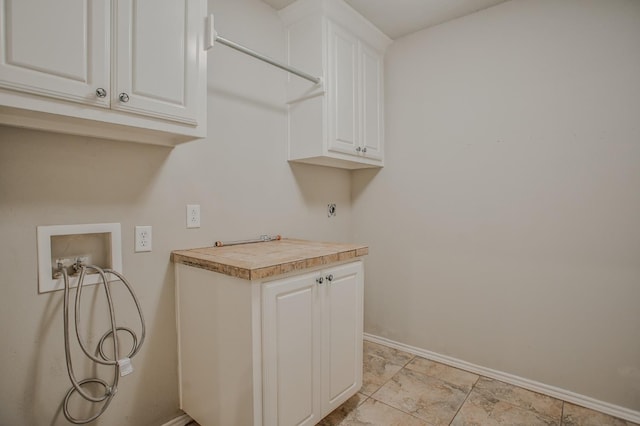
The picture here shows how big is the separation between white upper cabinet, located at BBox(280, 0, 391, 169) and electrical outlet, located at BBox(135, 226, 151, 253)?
1073 millimetres

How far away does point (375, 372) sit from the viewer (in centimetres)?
226

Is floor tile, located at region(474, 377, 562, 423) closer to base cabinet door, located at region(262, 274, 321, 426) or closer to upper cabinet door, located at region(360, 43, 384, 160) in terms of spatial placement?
base cabinet door, located at region(262, 274, 321, 426)

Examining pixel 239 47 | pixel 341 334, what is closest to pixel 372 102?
pixel 239 47

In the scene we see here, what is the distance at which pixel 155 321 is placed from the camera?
1622 millimetres

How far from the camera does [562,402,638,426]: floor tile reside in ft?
5.71

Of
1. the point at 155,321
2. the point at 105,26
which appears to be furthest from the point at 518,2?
the point at 155,321

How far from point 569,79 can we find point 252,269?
7.00 ft

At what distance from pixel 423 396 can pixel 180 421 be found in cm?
140

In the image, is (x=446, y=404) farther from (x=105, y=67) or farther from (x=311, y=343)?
(x=105, y=67)

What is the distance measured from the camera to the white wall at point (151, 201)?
4.08 feet

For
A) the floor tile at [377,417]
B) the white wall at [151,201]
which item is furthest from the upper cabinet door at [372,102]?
the floor tile at [377,417]

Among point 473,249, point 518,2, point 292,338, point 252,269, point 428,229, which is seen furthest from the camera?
point 428,229

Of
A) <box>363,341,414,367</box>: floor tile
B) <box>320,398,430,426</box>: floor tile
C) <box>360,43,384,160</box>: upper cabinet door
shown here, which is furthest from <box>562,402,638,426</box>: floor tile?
<box>360,43,384,160</box>: upper cabinet door

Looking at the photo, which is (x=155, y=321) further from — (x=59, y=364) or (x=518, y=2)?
(x=518, y=2)
